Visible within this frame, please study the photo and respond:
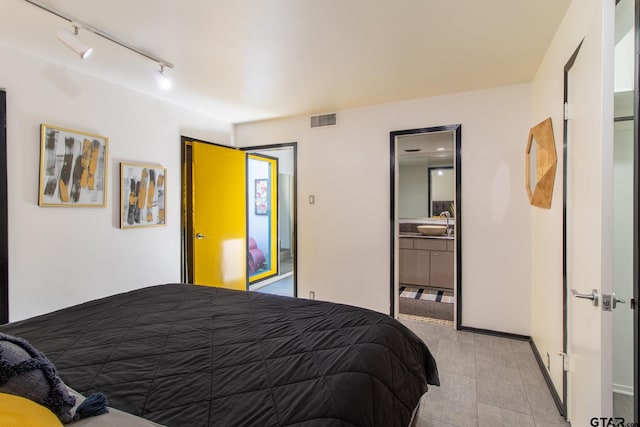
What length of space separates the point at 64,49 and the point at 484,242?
3.91 metres

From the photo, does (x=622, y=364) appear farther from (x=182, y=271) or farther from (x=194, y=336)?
(x=182, y=271)

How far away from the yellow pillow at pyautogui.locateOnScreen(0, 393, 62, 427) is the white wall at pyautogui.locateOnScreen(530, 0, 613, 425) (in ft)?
5.65

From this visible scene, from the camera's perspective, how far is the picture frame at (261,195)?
5.55 metres

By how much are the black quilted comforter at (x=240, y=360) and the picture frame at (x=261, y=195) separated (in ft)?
12.0

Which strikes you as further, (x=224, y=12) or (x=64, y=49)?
(x=64, y=49)

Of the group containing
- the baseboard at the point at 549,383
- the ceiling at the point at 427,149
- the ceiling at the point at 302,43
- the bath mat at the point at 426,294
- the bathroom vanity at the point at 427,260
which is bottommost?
the bath mat at the point at 426,294

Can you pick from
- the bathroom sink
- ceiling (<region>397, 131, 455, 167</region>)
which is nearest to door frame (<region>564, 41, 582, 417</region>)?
ceiling (<region>397, 131, 455, 167</region>)

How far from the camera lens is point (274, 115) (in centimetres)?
396

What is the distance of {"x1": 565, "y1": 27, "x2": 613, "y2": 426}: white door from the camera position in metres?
1.17

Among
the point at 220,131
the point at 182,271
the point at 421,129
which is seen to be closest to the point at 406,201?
the point at 421,129

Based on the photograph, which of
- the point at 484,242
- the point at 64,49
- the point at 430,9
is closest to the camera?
the point at 430,9

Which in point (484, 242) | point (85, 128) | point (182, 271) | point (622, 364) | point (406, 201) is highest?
point (85, 128)

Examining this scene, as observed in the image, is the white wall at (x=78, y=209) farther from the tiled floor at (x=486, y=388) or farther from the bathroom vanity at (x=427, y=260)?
the bathroom vanity at (x=427, y=260)

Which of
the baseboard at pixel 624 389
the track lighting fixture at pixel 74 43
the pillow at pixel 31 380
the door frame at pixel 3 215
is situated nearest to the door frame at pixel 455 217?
the baseboard at pixel 624 389
